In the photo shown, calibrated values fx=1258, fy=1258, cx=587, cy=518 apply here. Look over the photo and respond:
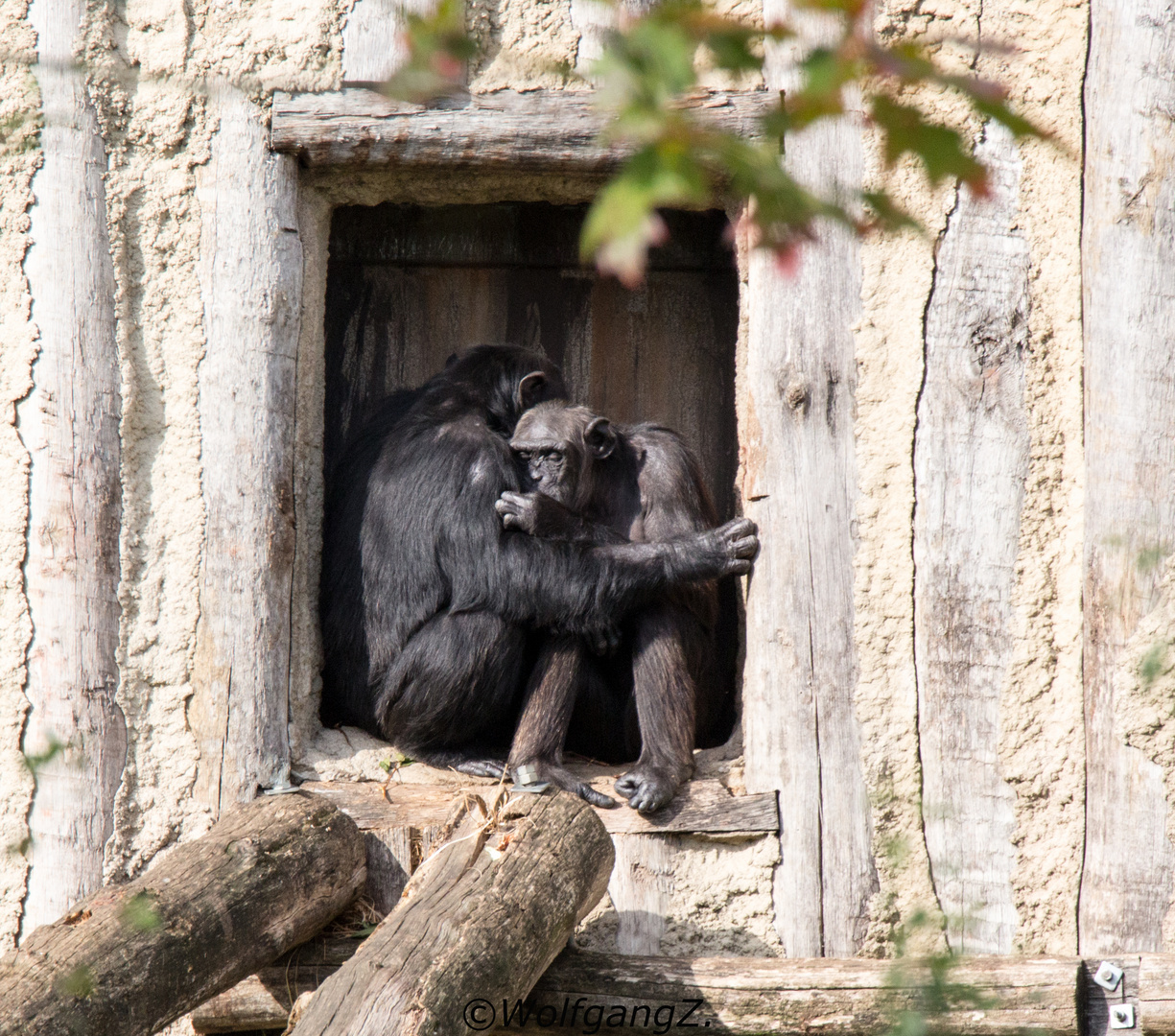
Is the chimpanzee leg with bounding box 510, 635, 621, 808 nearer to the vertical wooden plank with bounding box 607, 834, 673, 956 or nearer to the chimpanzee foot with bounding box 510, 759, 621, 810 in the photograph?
the chimpanzee foot with bounding box 510, 759, 621, 810

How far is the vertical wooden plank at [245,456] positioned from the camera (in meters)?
3.96

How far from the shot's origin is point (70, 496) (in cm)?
387

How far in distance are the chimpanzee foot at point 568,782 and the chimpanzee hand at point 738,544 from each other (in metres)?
0.83

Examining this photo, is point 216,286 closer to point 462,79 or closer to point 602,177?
point 462,79

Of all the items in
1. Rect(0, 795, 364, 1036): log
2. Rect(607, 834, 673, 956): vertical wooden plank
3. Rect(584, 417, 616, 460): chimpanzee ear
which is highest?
Rect(584, 417, 616, 460): chimpanzee ear

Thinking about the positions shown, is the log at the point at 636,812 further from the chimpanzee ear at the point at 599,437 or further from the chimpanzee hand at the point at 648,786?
the chimpanzee ear at the point at 599,437

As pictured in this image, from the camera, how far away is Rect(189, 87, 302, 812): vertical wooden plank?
3961mm

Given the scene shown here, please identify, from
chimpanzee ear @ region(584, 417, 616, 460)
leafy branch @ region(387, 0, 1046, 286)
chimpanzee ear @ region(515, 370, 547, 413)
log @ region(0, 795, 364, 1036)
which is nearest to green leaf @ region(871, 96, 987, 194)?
leafy branch @ region(387, 0, 1046, 286)

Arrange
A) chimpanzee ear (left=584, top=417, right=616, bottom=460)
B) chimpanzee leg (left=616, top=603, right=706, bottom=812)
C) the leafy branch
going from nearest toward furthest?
1. the leafy branch
2. chimpanzee leg (left=616, top=603, right=706, bottom=812)
3. chimpanzee ear (left=584, top=417, right=616, bottom=460)

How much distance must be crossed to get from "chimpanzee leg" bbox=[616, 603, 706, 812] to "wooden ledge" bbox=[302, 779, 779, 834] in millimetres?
59

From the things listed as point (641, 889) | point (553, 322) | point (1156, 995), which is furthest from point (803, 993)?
point (553, 322)

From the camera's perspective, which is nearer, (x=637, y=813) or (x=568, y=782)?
(x=637, y=813)

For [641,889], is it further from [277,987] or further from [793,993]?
[277,987]

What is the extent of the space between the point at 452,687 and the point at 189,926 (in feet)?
4.69
